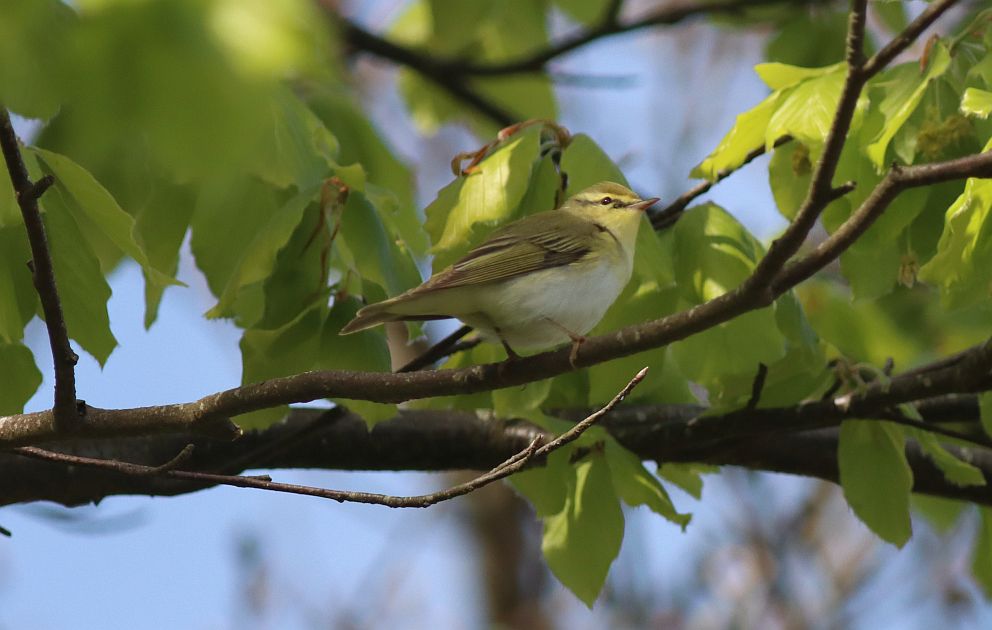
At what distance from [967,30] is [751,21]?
3206 mm

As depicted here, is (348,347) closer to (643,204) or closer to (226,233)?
(226,233)

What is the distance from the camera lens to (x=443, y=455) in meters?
3.71

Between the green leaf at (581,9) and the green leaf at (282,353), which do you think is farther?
the green leaf at (581,9)

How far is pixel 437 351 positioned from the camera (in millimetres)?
3361

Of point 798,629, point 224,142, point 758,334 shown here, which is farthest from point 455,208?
point 798,629

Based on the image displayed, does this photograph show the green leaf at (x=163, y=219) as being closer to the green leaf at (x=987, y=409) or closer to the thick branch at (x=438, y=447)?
the thick branch at (x=438, y=447)

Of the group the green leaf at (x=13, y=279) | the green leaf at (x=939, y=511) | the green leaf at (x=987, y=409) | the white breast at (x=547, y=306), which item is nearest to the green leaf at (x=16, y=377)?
the green leaf at (x=13, y=279)

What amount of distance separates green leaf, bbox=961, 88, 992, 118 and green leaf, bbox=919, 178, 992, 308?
16cm

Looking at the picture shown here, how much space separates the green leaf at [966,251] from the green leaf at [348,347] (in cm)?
138

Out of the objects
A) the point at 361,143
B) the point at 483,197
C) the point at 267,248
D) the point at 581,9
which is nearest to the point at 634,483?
the point at 483,197

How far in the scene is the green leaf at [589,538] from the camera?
3150 millimetres

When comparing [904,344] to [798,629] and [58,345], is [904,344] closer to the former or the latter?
[798,629]

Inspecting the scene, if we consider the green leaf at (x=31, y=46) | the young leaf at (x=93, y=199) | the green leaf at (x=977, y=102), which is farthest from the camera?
the green leaf at (x=977, y=102)

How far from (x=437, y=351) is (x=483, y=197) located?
58 centimetres
